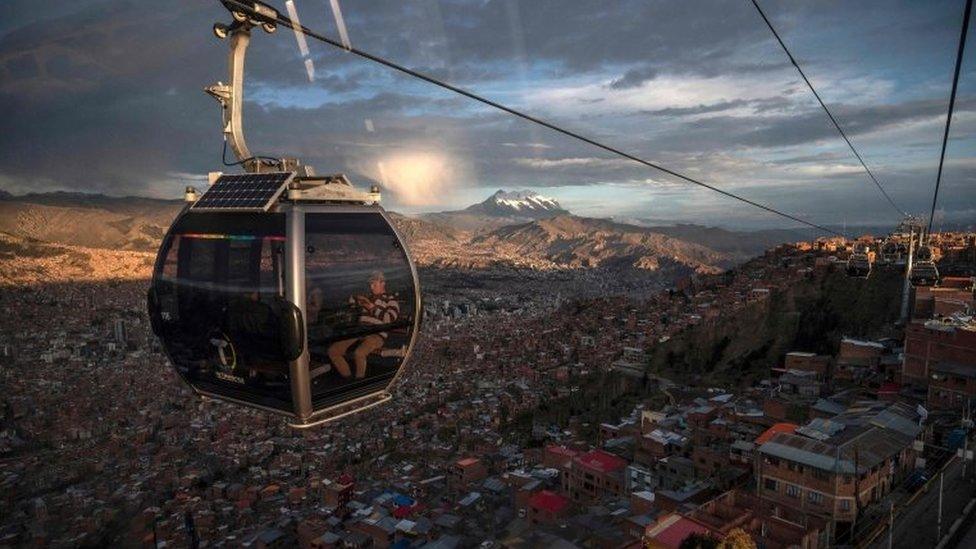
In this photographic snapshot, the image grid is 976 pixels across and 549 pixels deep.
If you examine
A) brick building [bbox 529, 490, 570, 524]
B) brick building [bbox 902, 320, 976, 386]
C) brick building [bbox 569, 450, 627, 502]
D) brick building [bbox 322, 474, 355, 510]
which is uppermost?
→ brick building [bbox 902, 320, 976, 386]

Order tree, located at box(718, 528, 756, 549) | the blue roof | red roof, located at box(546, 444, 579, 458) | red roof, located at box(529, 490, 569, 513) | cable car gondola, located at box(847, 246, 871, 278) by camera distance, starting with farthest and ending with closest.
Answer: red roof, located at box(546, 444, 579, 458) < the blue roof < cable car gondola, located at box(847, 246, 871, 278) < red roof, located at box(529, 490, 569, 513) < tree, located at box(718, 528, 756, 549)

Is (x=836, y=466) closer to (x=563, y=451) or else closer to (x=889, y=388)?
(x=889, y=388)

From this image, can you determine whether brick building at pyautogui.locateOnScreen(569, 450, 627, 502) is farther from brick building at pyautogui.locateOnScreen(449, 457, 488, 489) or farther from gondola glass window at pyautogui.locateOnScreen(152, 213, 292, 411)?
gondola glass window at pyautogui.locateOnScreen(152, 213, 292, 411)

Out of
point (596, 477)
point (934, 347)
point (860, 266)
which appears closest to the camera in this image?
point (596, 477)

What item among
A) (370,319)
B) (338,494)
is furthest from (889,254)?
(370,319)

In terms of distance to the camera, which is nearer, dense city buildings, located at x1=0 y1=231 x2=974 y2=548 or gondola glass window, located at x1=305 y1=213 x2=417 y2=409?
gondola glass window, located at x1=305 y1=213 x2=417 y2=409

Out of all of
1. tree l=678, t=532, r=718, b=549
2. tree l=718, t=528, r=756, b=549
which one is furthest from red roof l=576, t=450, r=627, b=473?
tree l=718, t=528, r=756, b=549

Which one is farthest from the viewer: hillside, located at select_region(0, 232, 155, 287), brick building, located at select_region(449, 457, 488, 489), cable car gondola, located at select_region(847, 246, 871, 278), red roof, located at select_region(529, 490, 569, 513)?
hillside, located at select_region(0, 232, 155, 287)
